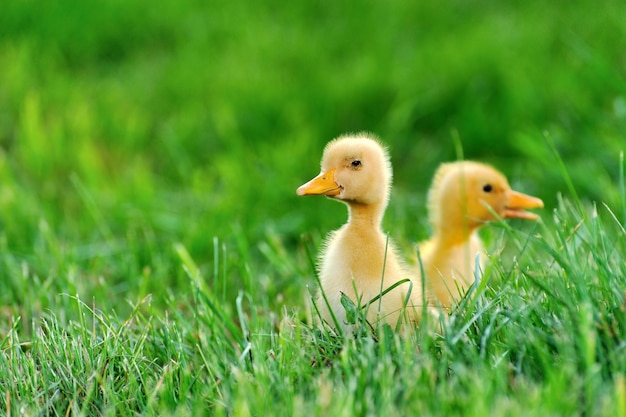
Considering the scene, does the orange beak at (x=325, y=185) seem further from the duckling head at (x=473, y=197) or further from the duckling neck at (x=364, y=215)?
the duckling head at (x=473, y=197)

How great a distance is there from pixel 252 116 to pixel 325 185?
328 cm

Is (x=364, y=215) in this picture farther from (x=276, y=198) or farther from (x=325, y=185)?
(x=276, y=198)

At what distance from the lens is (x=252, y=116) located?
20.9 feet

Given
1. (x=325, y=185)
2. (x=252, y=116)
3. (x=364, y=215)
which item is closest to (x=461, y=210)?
(x=364, y=215)

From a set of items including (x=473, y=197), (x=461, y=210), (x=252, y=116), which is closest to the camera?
(x=461, y=210)

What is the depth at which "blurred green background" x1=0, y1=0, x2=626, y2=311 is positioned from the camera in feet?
15.4

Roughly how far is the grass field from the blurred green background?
18mm

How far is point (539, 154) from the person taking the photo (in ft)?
17.0

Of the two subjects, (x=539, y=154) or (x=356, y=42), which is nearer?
(x=539, y=154)

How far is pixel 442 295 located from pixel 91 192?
259 cm

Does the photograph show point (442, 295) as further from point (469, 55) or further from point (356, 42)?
point (356, 42)

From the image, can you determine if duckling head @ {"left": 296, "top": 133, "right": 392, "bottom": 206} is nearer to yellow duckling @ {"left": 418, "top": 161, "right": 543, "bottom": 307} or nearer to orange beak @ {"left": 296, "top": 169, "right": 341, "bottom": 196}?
orange beak @ {"left": 296, "top": 169, "right": 341, "bottom": 196}

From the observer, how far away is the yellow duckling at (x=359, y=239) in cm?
300

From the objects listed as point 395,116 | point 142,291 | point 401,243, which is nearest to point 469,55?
point 395,116
